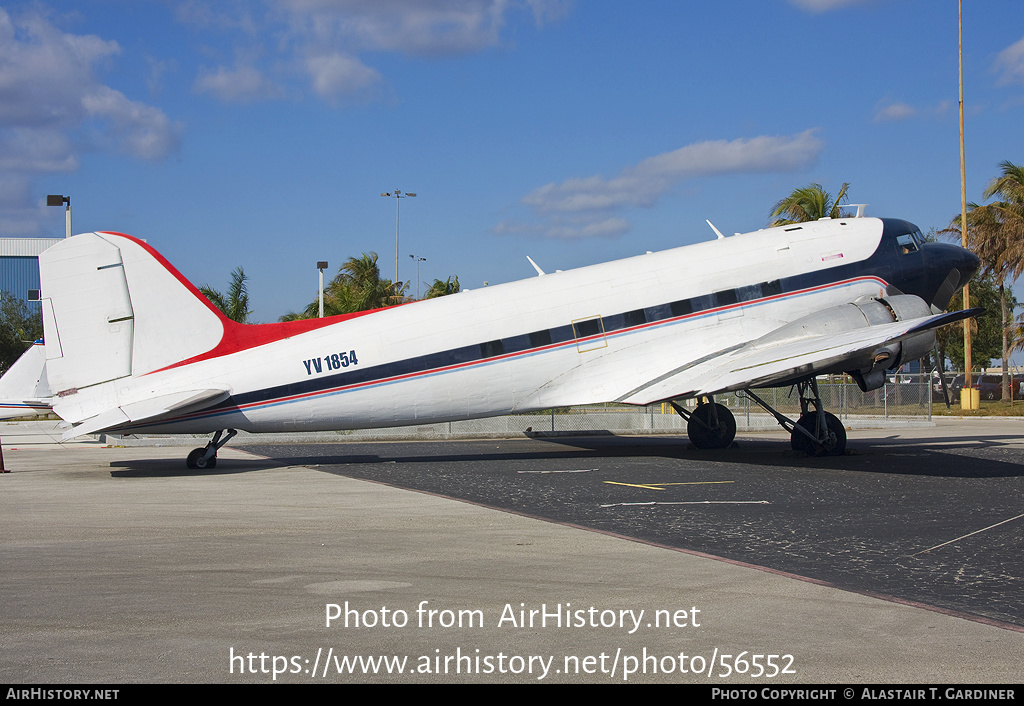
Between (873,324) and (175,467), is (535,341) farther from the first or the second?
(175,467)

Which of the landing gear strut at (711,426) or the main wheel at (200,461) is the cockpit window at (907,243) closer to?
the landing gear strut at (711,426)

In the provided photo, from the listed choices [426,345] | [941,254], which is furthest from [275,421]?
[941,254]

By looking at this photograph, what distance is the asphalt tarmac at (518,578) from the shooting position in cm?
566

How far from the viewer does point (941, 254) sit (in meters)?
21.9

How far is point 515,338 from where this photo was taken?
1952 centimetres

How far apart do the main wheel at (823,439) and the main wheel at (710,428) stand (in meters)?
2.03

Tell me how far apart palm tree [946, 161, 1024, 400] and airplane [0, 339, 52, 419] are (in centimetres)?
4619

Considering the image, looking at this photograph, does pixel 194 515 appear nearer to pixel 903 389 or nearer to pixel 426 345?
pixel 426 345

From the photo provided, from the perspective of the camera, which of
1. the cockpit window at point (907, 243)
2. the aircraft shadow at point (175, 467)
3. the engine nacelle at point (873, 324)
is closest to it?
the aircraft shadow at point (175, 467)

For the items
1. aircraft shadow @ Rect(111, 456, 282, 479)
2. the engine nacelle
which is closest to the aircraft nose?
the engine nacelle

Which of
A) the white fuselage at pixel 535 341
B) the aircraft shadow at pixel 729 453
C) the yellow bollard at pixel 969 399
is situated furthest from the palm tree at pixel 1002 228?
the white fuselage at pixel 535 341

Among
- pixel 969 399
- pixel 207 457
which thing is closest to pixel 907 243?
pixel 207 457

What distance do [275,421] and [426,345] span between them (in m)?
3.56

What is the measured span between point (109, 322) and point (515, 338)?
8.52m
